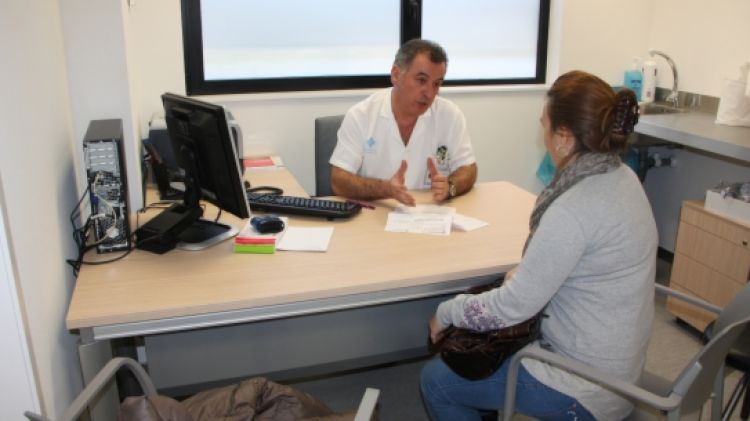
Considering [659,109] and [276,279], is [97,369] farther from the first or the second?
[659,109]

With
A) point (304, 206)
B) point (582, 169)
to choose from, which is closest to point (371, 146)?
point (304, 206)

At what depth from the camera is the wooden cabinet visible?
264cm

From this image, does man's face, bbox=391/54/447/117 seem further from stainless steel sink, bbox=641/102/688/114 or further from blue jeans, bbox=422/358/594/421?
stainless steel sink, bbox=641/102/688/114

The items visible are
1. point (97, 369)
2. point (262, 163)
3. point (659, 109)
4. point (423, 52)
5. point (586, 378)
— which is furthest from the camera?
point (659, 109)

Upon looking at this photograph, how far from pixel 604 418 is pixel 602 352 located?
0.17 metres

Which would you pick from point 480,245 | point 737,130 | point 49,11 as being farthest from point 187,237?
point 737,130

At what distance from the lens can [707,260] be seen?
281 centimetres

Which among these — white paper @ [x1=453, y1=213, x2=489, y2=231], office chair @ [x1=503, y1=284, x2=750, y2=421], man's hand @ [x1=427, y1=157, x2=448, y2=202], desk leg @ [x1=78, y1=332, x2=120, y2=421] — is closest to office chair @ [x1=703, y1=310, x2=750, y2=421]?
office chair @ [x1=503, y1=284, x2=750, y2=421]

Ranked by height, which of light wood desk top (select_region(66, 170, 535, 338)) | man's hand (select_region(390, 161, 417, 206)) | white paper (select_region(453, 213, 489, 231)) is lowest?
light wood desk top (select_region(66, 170, 535, 338))

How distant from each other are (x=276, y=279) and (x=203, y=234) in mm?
417

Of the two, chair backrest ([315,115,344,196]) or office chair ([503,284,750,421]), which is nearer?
office chair ([503,284,750,421])

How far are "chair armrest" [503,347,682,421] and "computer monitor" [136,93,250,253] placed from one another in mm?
875

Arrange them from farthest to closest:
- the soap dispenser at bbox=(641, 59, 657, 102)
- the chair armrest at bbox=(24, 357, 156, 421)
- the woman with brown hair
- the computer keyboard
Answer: the soap dispenser at bbox=(641, 59, 657, 102) < the computer keyboard < the woman with brown hair < the chair armrest at bbox=(24, 357, 156, 421)

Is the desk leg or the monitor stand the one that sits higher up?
the monitor stand
